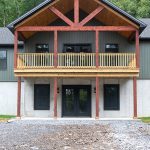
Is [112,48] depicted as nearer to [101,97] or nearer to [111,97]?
[111,97]

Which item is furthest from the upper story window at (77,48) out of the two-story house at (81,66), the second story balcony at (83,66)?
the second story balcony at (83,66)

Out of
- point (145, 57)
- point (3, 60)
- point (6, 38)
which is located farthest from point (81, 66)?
point (6, 38)

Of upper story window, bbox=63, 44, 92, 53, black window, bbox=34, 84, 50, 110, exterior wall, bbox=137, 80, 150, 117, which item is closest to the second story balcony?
upper story window, bbox=63, 44, 92, 53

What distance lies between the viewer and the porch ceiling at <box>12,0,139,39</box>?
84.8ft

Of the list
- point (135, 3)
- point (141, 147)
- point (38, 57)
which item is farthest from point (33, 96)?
point (135, 3)

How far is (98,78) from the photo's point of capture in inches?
1032

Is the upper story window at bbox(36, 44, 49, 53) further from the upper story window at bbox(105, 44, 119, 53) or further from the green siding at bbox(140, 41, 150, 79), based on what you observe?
the green siding at bbox(140, 41, 150, 79)

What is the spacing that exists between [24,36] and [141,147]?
17.3 m

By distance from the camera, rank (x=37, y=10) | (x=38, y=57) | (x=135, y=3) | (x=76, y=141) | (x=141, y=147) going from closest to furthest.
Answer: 1. (x=141, y=147)
2. (x=76, y=141)
3. (x=37, y=10)
4. (x=38, y=57)
5. (x=135, y=3)

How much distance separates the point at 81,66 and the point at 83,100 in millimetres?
3536

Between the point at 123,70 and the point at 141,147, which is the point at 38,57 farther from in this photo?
the point at 141,147

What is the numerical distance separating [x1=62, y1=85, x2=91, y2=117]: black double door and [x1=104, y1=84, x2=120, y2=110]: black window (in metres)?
1.23

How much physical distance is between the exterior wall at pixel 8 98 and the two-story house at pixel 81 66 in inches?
37.0

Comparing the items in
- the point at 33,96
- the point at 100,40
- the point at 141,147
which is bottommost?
the point at 141,147
